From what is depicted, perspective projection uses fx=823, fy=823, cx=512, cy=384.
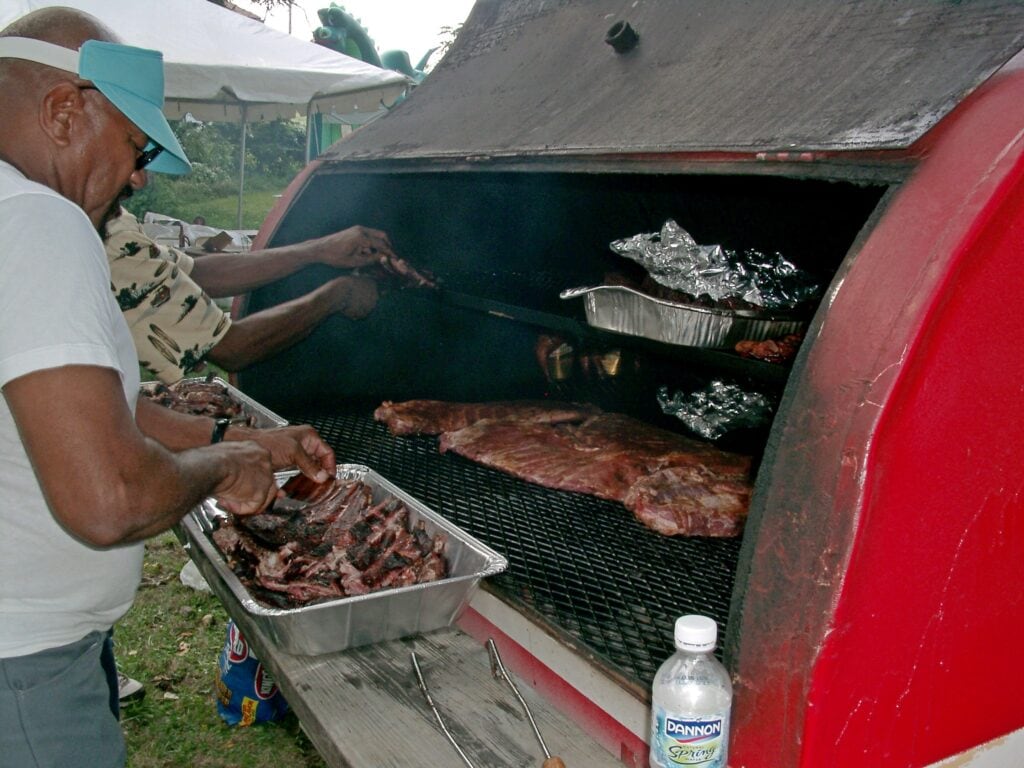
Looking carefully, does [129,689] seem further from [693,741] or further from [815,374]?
[815,374]

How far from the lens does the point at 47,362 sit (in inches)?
60.6

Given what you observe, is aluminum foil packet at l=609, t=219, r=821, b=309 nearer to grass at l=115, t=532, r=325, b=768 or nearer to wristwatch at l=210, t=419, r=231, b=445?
wristwatch at l=210, t=419, r=231, b=445

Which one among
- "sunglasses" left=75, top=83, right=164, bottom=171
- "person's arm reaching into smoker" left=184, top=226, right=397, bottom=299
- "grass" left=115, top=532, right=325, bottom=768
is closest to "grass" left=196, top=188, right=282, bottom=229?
"grass" left=115, top=532, right=325, bottom=768

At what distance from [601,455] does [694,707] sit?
2037 mm

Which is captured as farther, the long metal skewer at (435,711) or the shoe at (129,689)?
the shoe at (129,689)

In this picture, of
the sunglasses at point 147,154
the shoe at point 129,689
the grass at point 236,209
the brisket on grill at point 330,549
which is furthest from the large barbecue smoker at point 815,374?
the grass at point 236,209

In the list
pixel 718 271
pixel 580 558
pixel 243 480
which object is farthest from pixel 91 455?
pixel 718 271

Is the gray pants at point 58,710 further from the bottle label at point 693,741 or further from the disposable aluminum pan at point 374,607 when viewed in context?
the bottle label at point 693,741

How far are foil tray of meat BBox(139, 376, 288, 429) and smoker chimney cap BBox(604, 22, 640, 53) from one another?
2.08 metres

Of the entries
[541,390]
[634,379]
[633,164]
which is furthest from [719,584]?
[541,390]

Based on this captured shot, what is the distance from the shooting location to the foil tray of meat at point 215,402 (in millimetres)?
3895

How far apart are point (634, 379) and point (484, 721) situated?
8.17 ft

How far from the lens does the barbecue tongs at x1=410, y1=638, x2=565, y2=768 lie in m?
1.78

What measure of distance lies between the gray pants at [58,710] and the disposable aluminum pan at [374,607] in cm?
40
